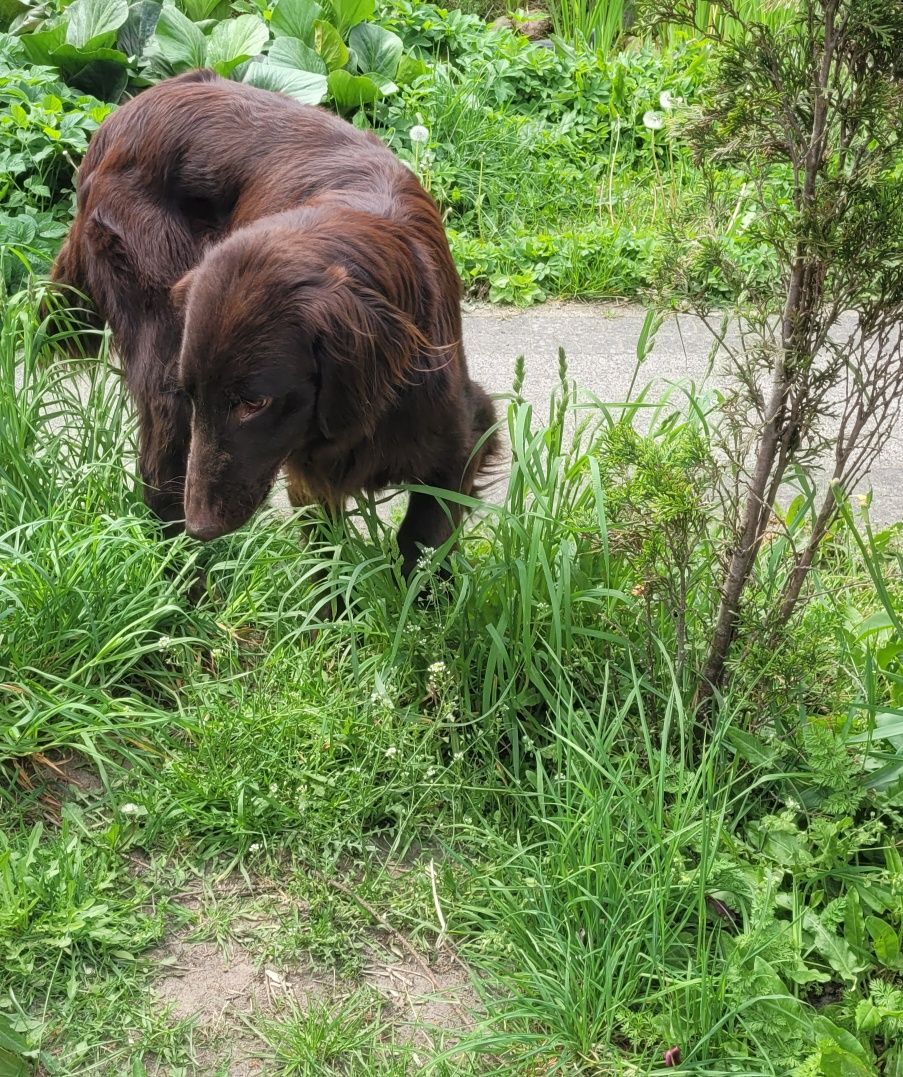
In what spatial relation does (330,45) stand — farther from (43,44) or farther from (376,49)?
(43,44)

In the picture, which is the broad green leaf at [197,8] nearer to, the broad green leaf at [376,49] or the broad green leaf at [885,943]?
the broad green leaf at [376,49]

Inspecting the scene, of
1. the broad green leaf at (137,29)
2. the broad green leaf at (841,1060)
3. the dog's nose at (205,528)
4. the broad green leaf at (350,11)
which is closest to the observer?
the broad green leaf at (841,1060)

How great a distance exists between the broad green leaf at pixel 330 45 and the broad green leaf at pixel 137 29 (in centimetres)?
83

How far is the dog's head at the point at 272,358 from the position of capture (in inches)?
103

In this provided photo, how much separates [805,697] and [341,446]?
1.28 m

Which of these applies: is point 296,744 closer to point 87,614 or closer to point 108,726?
point 108,726

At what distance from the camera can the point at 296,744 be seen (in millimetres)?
2725

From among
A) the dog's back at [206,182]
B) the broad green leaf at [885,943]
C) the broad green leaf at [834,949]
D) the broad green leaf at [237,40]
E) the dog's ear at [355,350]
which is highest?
the broad green leaf at [237,40]

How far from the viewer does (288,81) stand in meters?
5.41

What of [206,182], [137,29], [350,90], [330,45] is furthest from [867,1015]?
[137,29]

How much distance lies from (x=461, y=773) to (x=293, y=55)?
4.17 m

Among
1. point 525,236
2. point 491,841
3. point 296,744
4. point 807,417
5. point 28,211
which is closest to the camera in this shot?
point 807,417

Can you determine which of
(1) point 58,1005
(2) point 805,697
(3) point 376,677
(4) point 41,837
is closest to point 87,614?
(4) point 41,837

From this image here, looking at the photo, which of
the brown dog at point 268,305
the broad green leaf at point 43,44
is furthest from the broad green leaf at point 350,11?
the brown dog at point 268,305
